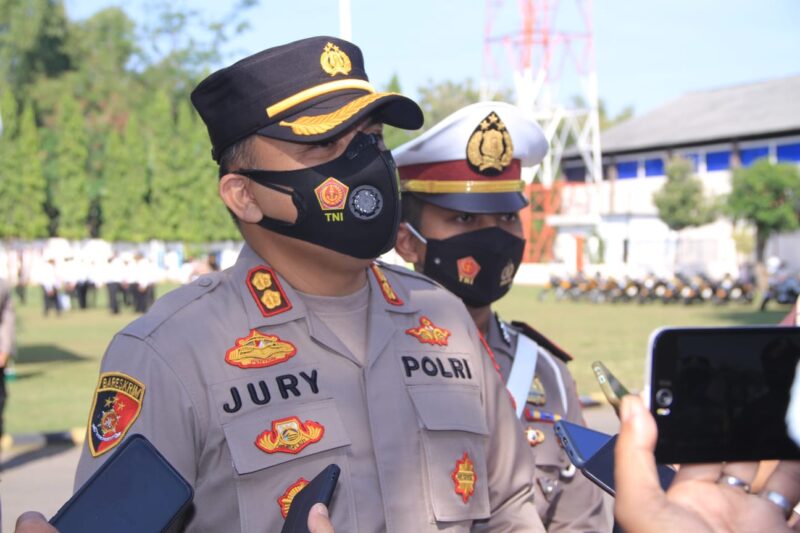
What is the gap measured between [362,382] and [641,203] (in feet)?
142

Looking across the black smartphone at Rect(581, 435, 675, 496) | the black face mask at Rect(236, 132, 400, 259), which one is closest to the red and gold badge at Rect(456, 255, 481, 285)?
the black face mask at Rect(236, 132, 400, 259)

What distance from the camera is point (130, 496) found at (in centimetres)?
145

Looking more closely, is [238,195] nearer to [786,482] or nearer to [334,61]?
[334,61]

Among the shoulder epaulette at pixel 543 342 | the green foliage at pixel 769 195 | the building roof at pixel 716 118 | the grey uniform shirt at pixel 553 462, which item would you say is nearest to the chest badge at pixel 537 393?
the grey uniform shirt at pixel 553 462

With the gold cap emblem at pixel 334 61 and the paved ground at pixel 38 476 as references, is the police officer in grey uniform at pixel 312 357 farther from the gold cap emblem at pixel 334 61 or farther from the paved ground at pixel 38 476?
the paved ground at pixel 38 476

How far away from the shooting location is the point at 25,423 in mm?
8836

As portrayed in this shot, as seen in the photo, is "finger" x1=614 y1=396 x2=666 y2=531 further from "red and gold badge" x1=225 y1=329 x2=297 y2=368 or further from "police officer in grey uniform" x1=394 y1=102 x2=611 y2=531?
"police officer in grey uniform" x1=394 y1=102 x2=611 y2=531

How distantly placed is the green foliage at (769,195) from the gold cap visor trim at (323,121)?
90.5ft

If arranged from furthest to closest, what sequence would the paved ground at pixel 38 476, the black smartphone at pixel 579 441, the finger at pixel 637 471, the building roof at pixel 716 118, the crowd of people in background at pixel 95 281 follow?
the building roof at pixel 716 118, the crowd of people in background at pixel 95 281, the paved ground at pixel 38 476, the black smartphone at pixel 579 441, the finger at pixel 637 471

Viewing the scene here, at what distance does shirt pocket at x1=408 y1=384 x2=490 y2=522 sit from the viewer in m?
1.94

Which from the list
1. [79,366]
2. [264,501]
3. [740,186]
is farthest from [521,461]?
→ [740,186]

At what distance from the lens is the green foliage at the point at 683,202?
36.2 m

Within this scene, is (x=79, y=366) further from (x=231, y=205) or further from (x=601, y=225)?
(x=601, y=225)

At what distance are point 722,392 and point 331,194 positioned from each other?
1.14m
